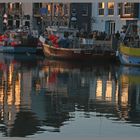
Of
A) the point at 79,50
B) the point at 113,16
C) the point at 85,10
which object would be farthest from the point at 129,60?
the point at 85,10

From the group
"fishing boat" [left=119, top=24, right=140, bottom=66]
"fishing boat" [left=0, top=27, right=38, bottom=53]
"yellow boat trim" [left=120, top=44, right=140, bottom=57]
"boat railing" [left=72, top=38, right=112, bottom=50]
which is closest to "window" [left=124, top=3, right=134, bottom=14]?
"fishing boat" [left=0, top=27, right=38, bottom=53]

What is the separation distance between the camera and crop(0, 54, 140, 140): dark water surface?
10.9 meters

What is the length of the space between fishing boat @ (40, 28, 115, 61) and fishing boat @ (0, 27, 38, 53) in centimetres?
658

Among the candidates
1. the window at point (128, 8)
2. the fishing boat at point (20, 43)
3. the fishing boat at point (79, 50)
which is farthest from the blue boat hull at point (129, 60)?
the window at point (128, 8)

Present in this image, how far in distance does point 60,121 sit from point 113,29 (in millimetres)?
42553

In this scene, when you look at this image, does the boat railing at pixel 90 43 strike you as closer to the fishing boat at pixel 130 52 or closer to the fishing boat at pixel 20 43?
the fishing boat at pixel 130 52

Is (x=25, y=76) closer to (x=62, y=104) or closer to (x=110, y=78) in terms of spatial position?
(x=110, y=78)

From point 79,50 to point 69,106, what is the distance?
868 inches

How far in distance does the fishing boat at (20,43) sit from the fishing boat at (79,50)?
6.58m

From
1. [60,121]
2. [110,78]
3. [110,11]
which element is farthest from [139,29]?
[60,121]

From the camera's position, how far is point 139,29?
4544 cm

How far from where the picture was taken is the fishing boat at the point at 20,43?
4688cm

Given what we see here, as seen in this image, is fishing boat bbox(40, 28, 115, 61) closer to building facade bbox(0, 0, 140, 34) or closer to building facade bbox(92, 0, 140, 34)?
building facade bbox(0, 0, 140, 34)

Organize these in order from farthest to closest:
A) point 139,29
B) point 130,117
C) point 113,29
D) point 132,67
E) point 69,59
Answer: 1. point 113,29
2. point 139,29
3. point 69,59
4. point 132,67
5. point 130,117
